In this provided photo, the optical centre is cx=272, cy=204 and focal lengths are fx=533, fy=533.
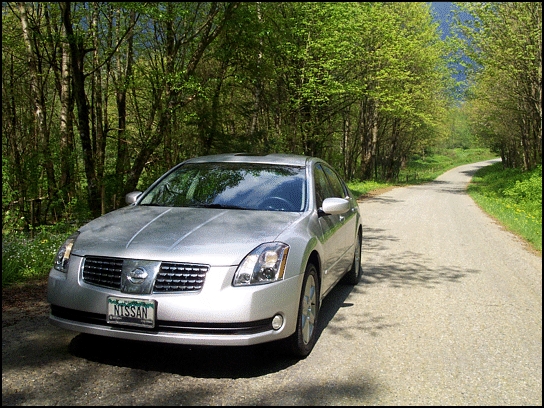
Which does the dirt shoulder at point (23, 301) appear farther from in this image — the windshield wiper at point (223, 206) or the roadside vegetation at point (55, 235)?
the windshield wiper at point (223, 206)

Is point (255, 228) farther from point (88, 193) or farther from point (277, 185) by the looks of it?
point (88, 193)

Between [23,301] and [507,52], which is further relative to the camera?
[507,52]

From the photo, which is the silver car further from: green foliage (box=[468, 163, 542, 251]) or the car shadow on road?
green foliage (box=[468, 163, 542, 251])

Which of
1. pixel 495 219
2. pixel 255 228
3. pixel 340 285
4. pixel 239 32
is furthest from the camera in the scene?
pixel 495 219

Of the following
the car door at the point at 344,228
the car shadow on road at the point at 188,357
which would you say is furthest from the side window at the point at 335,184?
the car shadow on road at the point at 188,357

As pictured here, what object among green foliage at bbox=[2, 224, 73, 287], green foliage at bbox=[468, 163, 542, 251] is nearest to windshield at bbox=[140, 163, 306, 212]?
green foliage at bbox=[2, 224, 73, 287]

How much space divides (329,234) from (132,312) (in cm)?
226

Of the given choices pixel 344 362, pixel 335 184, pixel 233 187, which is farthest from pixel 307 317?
pixel 335 184

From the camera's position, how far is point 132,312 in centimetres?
370

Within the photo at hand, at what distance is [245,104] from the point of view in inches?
810

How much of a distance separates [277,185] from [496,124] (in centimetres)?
4212

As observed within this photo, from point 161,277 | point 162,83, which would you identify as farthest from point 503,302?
point 162,83

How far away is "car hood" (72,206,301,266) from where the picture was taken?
381 centimetres

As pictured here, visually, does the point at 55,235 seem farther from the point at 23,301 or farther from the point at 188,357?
the point at 188,357
